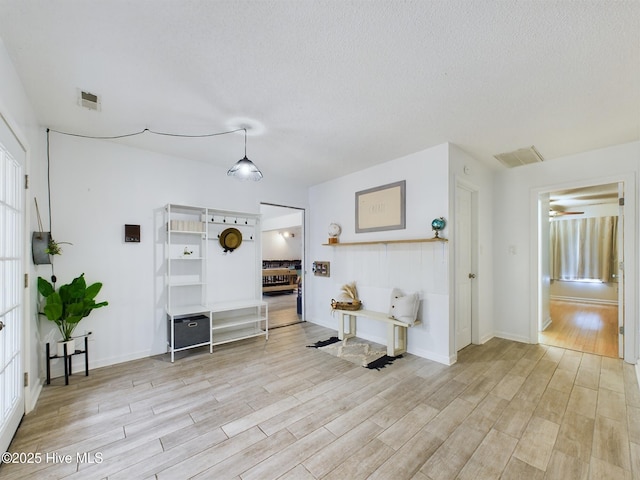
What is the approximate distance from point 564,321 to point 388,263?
12.5 feet

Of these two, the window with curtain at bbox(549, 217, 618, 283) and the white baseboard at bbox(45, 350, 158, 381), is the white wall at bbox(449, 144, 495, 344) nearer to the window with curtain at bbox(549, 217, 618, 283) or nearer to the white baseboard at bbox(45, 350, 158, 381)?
the white baseboard at bbox(45, 350, 158, 381)

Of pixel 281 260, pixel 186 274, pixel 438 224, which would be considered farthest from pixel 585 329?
pixel 281 260

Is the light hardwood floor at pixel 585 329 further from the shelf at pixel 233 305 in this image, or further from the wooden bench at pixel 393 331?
the shelf at pixel 233 305

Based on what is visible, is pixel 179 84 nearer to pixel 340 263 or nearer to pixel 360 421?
pixel 360 421

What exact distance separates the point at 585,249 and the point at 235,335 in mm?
8221

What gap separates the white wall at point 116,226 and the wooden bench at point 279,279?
5.11 metres

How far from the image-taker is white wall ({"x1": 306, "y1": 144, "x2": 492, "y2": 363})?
3.31 meters

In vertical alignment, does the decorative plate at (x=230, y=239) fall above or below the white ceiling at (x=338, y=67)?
below

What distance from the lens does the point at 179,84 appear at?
6.97 feet

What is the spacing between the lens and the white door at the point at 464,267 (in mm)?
3613

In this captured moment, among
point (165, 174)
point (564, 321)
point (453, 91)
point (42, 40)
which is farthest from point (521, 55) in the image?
point (564, 321)

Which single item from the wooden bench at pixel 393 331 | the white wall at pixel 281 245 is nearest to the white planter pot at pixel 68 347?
the wooden bench at pixel 393 331

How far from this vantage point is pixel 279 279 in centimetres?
926

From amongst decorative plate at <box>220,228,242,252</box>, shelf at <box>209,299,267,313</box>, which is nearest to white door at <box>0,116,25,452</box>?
shelf at <box>209,299,267,313</box>
